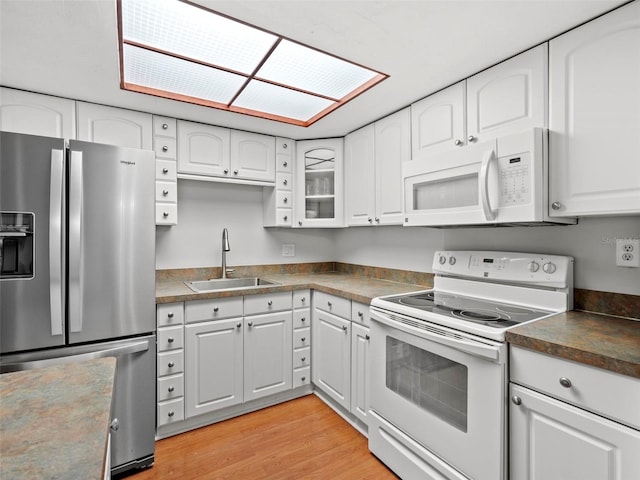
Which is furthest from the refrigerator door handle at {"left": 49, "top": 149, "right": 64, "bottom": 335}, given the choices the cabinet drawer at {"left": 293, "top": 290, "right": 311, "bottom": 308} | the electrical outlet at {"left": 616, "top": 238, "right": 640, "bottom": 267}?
the electrical outlet at {"left": 616, "top": 238, "right": 640, "bottom": 267}

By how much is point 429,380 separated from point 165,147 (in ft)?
7.36

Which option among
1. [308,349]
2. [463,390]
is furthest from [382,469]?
[308,349]

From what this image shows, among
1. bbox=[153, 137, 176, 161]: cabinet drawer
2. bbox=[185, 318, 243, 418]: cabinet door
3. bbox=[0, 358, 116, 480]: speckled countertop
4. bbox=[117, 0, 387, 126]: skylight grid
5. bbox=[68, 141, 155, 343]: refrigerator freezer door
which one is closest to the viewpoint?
bbox=[0, 358, 116, 480]: speckled countertop

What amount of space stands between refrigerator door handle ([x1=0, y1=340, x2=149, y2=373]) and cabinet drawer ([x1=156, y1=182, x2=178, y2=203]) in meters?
1.01

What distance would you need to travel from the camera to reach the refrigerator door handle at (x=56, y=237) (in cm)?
156

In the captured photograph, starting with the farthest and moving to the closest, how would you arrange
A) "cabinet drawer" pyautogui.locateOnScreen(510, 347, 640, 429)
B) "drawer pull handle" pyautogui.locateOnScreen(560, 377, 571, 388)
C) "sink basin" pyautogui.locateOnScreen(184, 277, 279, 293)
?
"sink basin" pyautogui.locateOnScreen(184, 277, 279, 293)
"drawer pull handle" pyautogui.locateOnScreen(560, 377, 571, 388)
"cabinet drawer" pyautogui.locateOnScreen(510, 347, 640, 429)

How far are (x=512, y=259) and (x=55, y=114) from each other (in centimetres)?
278

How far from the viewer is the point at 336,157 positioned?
288 centimetres

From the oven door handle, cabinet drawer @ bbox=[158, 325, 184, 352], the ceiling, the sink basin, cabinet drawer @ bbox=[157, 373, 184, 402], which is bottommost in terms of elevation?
cabinet drawer @ bbox=[157, 373, 184, 402]

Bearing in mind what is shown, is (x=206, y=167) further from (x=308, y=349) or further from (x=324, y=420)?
(x=324, y=420)

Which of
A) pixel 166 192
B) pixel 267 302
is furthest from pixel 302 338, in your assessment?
pixel 166 192

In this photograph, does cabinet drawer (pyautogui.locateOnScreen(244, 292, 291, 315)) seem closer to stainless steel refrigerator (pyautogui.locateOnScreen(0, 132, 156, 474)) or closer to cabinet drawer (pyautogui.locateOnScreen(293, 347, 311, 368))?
cabinet drawer (pyautogui.locateOnScreen(293, 347, 311, 368))

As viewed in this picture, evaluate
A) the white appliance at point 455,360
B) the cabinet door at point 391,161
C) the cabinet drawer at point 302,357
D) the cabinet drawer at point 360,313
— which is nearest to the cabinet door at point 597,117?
the white appliance at point 455,360

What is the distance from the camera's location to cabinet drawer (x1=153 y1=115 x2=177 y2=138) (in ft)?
7.64
